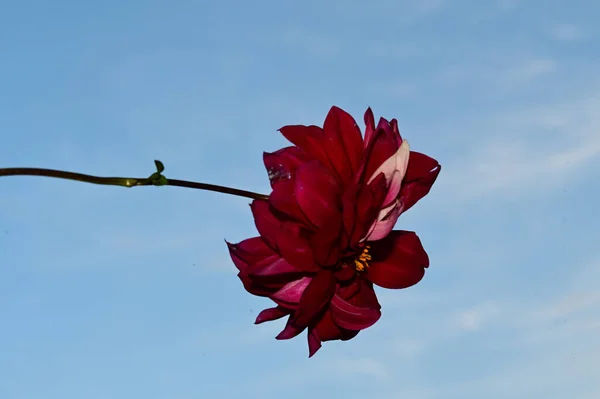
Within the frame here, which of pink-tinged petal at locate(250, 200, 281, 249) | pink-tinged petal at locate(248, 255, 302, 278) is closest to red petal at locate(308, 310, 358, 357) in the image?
pink-tinged petal at locate(248, 255, 302, 278)

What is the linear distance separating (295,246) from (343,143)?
45cm

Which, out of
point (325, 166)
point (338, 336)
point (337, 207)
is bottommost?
point (338, 336)

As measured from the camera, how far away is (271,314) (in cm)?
291

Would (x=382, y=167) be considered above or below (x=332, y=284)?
above

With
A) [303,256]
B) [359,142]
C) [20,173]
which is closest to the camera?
[20,173]

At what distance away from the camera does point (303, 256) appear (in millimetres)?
2635

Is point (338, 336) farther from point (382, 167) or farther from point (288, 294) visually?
point (382, 167)

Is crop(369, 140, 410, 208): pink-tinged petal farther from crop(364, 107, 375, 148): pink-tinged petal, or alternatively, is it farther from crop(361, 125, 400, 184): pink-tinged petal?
crop(364, 107, 375, 148): pink-tinged petal

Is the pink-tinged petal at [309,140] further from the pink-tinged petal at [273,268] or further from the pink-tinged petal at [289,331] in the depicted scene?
the pink-tinged petal at [289,331]

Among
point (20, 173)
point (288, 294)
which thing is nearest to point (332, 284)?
point (288, 294)

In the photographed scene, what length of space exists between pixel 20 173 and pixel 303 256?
98cm

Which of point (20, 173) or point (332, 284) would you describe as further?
point (332, 284)

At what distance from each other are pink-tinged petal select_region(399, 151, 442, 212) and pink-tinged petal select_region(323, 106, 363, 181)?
0.71 ft

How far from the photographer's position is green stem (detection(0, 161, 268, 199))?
2229 mm
